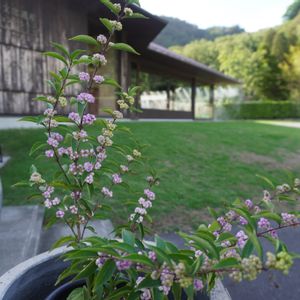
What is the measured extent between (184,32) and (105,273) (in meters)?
55.3

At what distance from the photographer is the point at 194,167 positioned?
5.21 meters

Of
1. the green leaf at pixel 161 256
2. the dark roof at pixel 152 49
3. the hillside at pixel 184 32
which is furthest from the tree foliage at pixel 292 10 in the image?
the green leaf at pixel 161 256

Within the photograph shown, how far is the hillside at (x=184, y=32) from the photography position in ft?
155

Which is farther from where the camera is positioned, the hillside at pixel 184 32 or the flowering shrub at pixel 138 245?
the hillside at pixel 184 32

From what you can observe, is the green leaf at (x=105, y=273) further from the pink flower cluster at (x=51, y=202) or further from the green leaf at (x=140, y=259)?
the pink flower cluster at (x=51, y=202)

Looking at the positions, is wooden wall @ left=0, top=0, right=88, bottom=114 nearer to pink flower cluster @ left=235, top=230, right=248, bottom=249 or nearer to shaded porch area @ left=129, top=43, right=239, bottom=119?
shaded porch area @ left=129, top=43, right=239, bottom=119

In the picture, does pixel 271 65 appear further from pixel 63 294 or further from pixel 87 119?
pixel 63 294

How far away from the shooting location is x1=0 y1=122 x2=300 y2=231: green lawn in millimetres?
3541

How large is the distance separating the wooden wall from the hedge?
72.0 ft

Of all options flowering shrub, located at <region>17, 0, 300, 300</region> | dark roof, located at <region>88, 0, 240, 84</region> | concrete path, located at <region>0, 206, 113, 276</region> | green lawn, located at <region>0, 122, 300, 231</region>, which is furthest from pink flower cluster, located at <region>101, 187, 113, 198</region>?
dark roof, located at <region>88, 0, 240, 84</region>

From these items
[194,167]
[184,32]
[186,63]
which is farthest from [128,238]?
[184,32]

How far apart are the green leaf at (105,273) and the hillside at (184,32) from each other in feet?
151

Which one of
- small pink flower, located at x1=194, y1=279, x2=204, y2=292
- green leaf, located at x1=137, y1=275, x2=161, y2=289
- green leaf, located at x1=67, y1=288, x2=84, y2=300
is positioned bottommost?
green leaf, located at x1=67, y1=288, x2=84, y2=300

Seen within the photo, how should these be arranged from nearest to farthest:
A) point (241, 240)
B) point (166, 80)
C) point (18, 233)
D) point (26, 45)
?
point (241, 240), point (18, 233), point (26, 45), point (166, 80)
